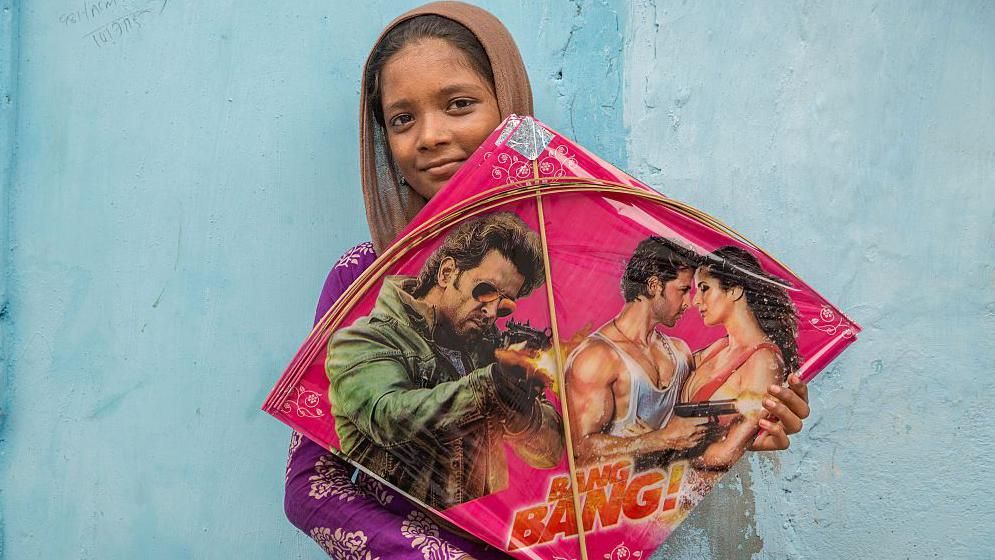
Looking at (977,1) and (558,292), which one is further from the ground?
(977,1)

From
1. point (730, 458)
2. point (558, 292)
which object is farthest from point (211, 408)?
point (730, 458)

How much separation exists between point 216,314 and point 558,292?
696 mm

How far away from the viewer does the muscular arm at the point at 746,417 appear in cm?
104

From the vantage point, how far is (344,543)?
1072 mm

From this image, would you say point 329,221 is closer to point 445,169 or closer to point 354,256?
point 354,256

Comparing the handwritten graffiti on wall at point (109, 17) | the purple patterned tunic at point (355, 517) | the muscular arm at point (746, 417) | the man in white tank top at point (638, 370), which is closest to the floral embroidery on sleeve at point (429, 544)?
the purple patterned tunic at point (355, 517)

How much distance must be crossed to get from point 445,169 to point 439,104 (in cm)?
9

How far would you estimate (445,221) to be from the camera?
105cm

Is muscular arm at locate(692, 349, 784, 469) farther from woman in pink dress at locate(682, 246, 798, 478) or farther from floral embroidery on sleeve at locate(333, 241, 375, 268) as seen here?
floral embroidery on sleeve at locate(333, 241, 375, 268)

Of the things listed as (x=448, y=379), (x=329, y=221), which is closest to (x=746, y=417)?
(x=448, y=379)

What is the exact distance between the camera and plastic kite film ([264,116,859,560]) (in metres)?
1.02

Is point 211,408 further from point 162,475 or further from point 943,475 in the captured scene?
point 943,475

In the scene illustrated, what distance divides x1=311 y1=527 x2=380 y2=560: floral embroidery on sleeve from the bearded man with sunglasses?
0.11 metres

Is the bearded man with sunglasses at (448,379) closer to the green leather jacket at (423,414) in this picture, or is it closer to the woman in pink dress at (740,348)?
the green leather jacket at (423,414)
